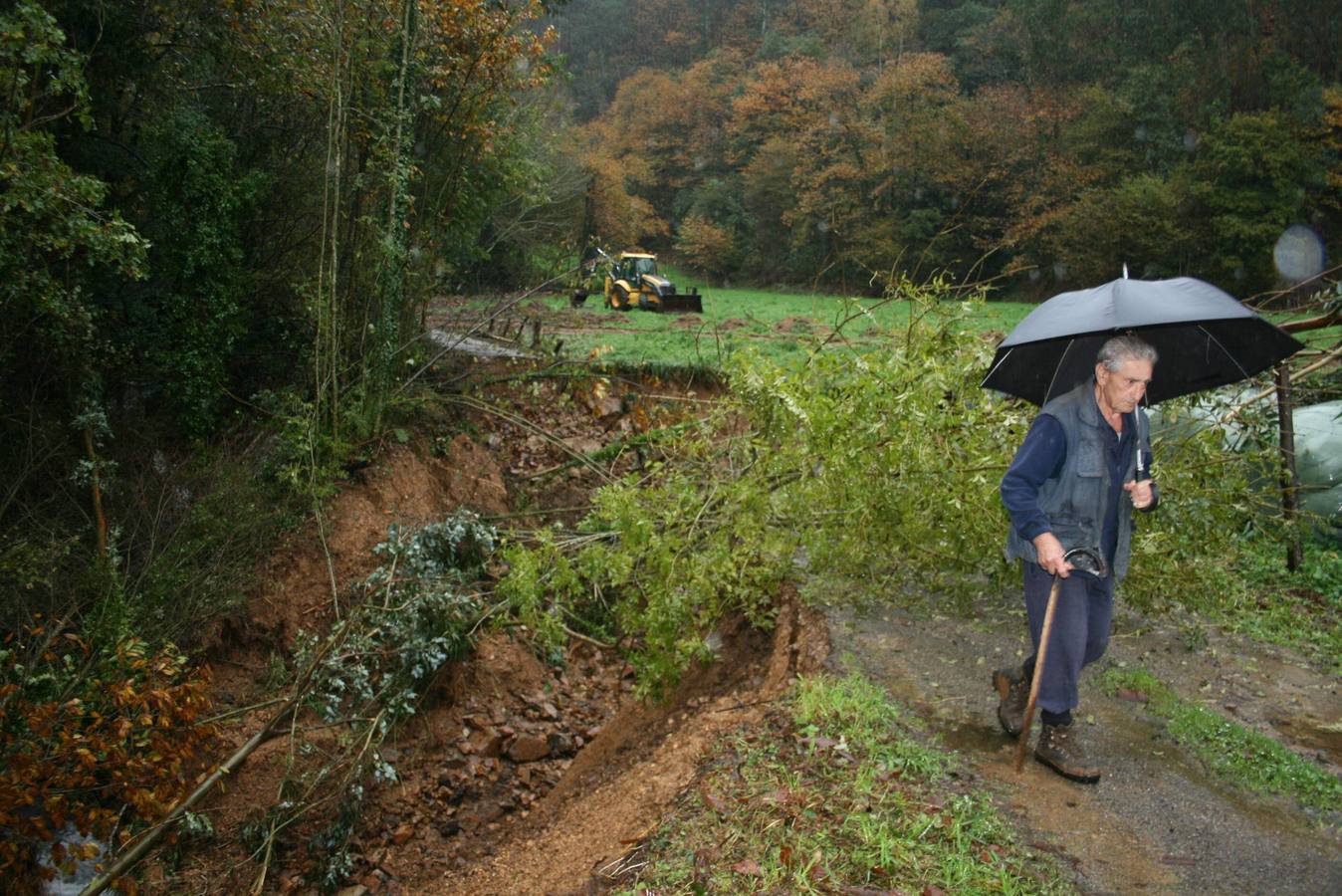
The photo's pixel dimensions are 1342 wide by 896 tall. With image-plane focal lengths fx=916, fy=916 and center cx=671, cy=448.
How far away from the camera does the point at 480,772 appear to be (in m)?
6.70

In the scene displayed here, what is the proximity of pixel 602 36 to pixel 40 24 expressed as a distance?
4622 cm

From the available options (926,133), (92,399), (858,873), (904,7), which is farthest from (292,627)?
(904,7)

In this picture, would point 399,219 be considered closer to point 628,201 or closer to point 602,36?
point 628,201

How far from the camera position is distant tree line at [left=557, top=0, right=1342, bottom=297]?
21828 mm

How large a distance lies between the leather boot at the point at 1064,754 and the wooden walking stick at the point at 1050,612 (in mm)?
93

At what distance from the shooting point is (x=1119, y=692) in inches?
186

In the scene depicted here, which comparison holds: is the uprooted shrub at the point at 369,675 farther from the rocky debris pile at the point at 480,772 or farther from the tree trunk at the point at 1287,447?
the tree trunk at the point at 1287,447

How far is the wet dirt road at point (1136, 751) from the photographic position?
3.27 meters

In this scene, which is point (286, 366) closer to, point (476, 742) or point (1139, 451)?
point (476, 742)

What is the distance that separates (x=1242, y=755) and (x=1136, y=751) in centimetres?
44

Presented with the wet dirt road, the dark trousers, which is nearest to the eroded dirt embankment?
the wet dirt road

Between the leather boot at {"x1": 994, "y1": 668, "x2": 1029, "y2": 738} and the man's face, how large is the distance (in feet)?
4.49

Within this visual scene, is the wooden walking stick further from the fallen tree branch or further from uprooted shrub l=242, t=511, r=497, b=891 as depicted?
uprooted shrub l=242, t=511, r=497, b=891

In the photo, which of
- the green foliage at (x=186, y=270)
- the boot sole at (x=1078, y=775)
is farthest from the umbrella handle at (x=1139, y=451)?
the green foliage at (x=186, y=270)
